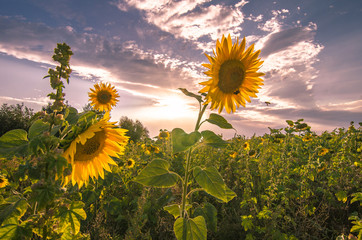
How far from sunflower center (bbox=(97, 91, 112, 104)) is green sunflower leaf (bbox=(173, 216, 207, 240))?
546 cm

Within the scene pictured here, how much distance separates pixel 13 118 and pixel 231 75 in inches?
1229

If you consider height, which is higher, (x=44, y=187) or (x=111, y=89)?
(x=111, y=89)

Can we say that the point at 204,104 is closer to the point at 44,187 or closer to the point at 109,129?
the point at 109,129

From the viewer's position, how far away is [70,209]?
1461mm

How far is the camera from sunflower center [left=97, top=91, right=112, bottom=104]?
6332mm

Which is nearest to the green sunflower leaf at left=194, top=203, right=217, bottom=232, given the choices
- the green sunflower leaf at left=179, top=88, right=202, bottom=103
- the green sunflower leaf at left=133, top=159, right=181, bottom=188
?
the green sunflower leaf at left=133, top=159, right=181, bottom=188

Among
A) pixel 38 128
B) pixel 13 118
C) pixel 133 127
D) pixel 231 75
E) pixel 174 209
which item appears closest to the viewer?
pixel 38 128

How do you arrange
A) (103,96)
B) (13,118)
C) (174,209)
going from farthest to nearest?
(13,118), (103,96), (174,209)

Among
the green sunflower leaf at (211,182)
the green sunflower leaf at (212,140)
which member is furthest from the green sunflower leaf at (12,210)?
the green sunflower leaf at (212,140)

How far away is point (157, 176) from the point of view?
5.18 ft

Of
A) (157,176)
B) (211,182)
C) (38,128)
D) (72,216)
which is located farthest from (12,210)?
(211,182)

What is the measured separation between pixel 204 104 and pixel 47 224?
4.43ft

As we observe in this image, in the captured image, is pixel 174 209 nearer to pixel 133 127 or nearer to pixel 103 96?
pixel 103 96

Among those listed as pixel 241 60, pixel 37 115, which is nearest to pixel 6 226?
pixel 37 115
